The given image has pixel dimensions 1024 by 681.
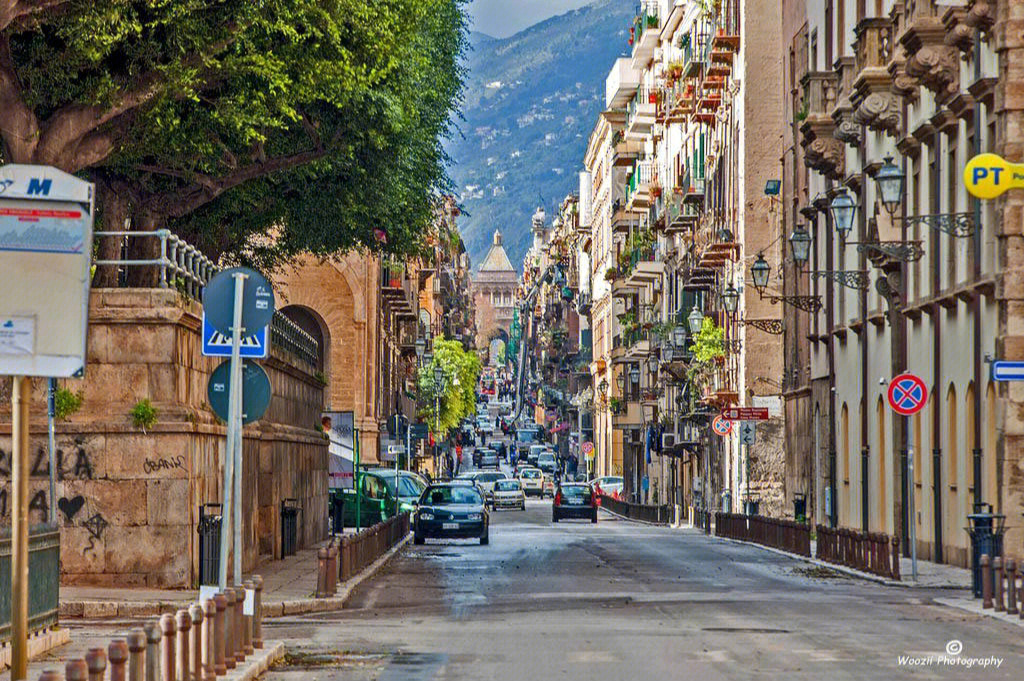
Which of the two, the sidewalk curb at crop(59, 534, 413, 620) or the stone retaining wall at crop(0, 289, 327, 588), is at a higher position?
the stone retaining wall at crop(0, 289, 327, 588)

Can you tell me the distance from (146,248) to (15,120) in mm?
4747

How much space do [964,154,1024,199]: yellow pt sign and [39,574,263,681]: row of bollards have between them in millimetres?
6984

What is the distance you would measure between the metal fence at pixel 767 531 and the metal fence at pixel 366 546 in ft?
25.4

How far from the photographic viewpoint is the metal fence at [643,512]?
71875 millimetres

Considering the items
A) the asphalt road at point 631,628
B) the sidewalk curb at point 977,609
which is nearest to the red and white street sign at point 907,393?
the asphalt road at point 631,628

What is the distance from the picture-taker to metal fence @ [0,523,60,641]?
15.2 metres

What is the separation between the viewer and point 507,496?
81875 mm

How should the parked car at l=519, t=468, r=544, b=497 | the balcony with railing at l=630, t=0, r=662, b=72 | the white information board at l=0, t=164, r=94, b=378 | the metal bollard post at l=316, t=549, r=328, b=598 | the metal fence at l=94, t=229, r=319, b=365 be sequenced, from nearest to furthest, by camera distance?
the white information board at l=0, t=164, r=94, b=378, the metal bollard post at l=316, t=549, r=328, b=598, the metal fence at l=94, t=229, r=319, b=365, the balcony with railing at l=630, t=0, r=662, b=72, the parked car at l=519, t=468, r=544, b=497

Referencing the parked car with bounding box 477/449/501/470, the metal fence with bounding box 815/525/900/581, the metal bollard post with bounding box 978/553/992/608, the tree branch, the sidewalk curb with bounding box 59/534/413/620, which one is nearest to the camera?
the sidewalk curb with bounding box 59/534/413/620

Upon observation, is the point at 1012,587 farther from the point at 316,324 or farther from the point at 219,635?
the point at 316,324

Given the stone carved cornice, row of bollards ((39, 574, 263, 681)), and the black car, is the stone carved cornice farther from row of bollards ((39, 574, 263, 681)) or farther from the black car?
row of bollards ((39, 574, 263, 681))

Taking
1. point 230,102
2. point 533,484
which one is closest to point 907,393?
point 230,102

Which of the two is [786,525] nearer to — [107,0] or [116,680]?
[107,0]

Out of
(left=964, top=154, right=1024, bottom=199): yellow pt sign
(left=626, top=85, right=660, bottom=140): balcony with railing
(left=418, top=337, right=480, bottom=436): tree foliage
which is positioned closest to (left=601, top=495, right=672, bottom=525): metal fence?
(left=626, top=85, right=660, bottom=140): balcony with railing
